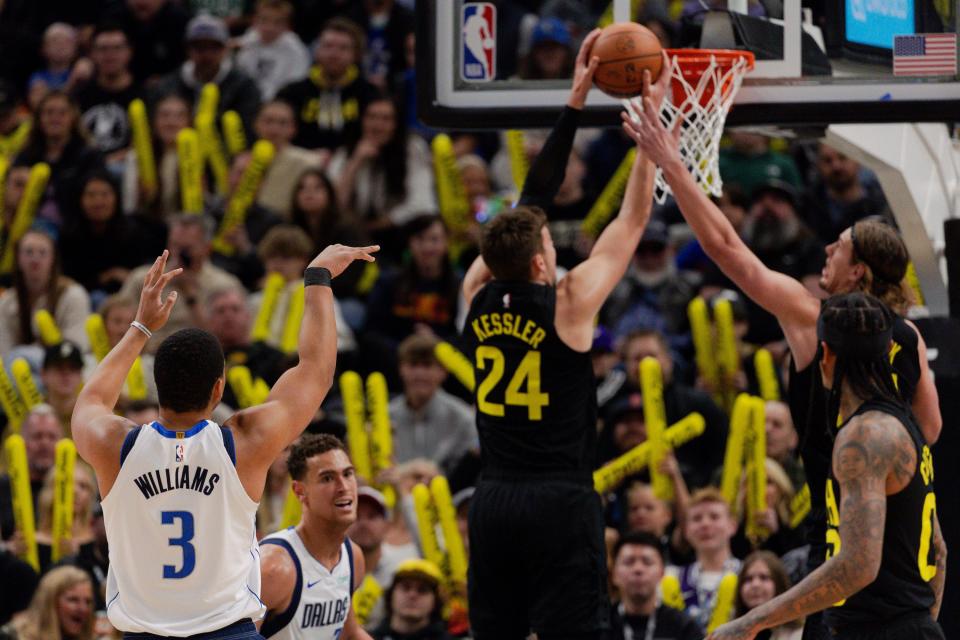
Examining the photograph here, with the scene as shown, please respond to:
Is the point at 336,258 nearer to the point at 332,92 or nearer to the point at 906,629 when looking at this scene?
the point at 906,629

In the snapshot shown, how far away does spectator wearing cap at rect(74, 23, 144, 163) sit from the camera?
51.0 ft

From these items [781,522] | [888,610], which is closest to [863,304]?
[888,610]

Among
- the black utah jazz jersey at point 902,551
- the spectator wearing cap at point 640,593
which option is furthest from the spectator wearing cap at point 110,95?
the black utah jazz jersey at point 902,551

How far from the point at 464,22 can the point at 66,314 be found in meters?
5.65

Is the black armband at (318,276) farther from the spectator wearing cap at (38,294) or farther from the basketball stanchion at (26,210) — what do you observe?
the basketball stanchion at (26,210)

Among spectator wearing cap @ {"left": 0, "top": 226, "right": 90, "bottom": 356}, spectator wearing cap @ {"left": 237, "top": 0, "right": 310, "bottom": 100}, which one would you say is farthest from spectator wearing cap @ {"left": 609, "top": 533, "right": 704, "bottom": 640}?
spectator wearing cap @ {"left": 237, "top": 0, "right": 310, "bottom": 100}

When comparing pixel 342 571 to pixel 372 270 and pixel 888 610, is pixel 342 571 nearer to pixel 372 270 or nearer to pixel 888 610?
pixel 888 610

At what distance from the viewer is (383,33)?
15.7 metres

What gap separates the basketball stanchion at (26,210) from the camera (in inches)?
540

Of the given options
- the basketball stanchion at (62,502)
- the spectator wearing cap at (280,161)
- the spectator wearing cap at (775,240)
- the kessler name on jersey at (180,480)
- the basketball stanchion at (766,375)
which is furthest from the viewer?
the spectator wearing cap at (280,161)

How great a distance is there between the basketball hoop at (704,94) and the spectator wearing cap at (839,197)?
520 centimetres

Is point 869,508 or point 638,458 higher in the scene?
point 869,508

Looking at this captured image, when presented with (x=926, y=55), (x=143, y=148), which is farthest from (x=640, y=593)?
(x=143, y=148)

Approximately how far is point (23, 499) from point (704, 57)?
17.1ft
